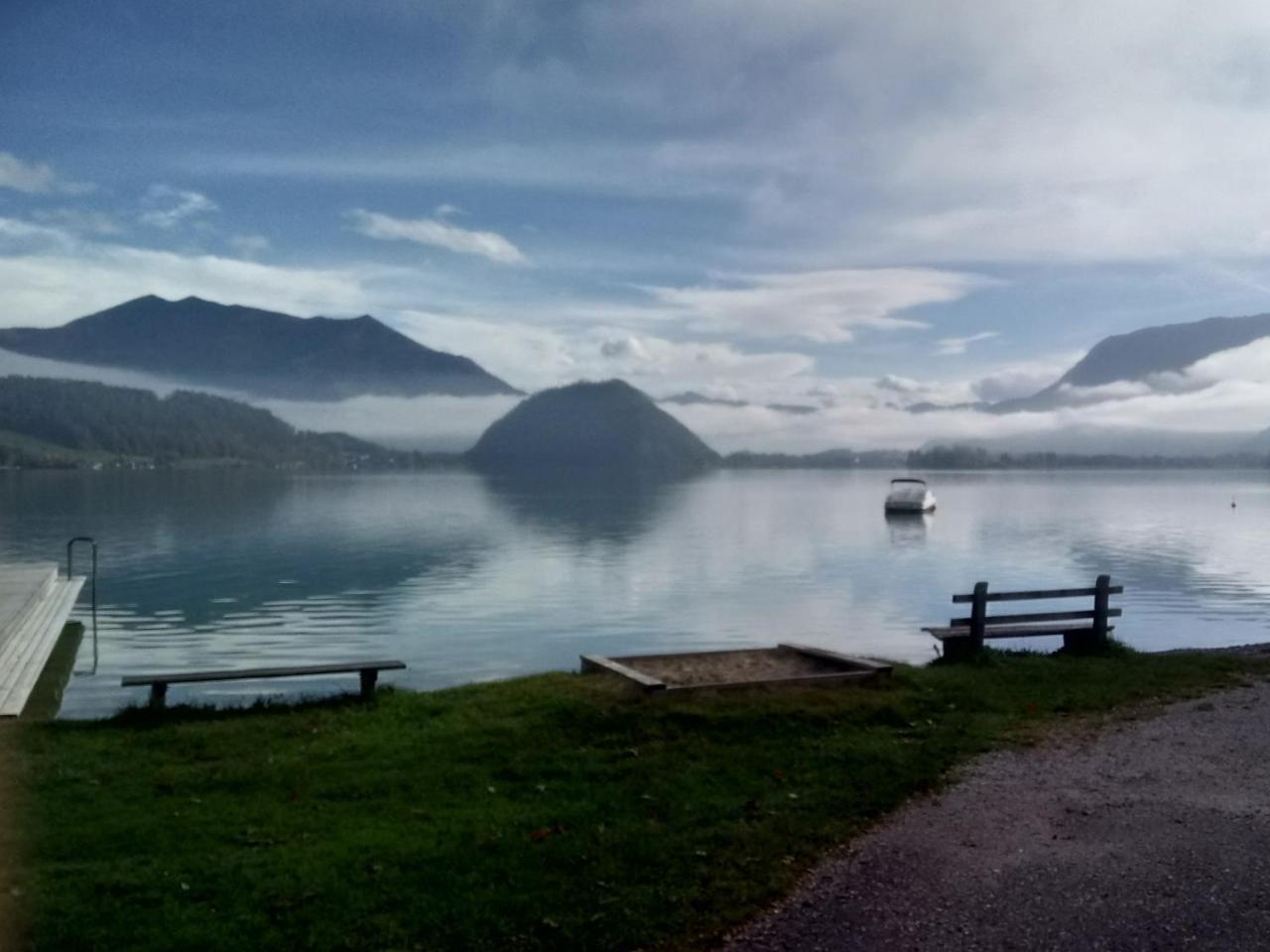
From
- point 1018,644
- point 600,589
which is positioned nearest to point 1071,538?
point 600,589

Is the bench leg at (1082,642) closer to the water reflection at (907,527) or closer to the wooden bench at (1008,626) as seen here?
the wooden bench at (1008,626)

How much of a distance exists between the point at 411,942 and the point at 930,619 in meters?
28.7

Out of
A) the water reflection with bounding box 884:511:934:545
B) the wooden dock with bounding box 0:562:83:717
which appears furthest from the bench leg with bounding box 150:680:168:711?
the water reflection with bounding box 884:511:934:545

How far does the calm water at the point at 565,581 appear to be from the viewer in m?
28.8

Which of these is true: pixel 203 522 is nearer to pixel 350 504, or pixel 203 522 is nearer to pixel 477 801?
pixel 350 504

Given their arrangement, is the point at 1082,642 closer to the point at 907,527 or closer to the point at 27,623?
the point at 27,623

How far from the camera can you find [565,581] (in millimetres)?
44094

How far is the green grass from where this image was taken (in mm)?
7359

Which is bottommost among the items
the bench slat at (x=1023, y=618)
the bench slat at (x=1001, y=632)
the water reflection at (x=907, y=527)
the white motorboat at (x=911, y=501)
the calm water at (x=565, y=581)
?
the water reflection at (x=907, y=527)

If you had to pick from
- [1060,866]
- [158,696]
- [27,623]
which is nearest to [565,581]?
[27,623]

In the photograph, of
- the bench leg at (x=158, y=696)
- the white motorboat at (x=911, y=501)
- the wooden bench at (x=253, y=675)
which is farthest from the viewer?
the white motorboat at (x=911, y=501)

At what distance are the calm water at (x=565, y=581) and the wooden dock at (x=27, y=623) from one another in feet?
3.92

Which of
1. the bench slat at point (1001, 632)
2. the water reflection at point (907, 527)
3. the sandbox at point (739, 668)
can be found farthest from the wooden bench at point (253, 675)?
the water reflection at point (907, 527)

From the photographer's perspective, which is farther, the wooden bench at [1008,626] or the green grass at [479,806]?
the wooden bench at [1008,626]
